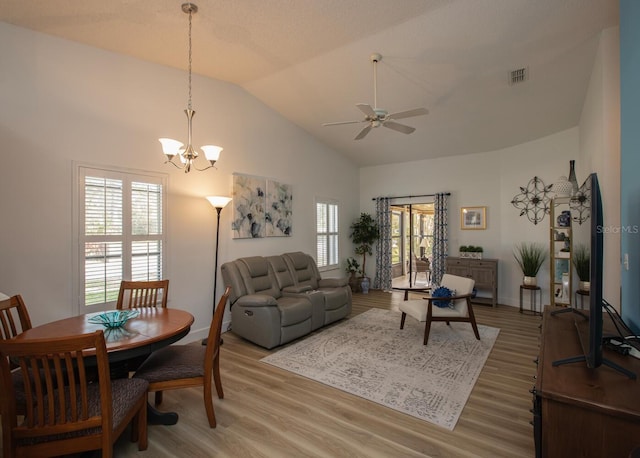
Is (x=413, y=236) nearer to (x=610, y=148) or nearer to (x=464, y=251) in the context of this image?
(x=464, y=251)

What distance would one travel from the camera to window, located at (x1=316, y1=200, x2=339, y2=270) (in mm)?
6672

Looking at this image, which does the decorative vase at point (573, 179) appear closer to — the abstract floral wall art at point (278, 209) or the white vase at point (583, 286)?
the white vase at point (583, 286)

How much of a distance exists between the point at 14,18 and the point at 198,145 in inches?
79.1

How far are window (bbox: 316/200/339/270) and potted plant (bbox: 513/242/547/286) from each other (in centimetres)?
359

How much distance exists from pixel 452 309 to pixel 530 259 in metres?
2.31

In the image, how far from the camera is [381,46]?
3590 millimetres

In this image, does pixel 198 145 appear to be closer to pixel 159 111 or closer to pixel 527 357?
pixel 159 111

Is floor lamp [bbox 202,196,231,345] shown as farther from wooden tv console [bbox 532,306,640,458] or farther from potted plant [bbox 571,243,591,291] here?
potted plant [bbox 571,243,591,291]

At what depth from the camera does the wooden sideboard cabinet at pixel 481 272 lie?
5.96 m

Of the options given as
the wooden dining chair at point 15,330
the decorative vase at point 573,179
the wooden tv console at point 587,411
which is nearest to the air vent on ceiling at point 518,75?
the decorative vase at point 573,179

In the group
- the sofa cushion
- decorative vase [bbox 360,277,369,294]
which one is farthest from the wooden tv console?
decorative vase [bbox 360,277,369,294]

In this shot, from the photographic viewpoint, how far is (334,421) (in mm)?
2486

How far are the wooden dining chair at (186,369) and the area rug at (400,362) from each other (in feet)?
3.85

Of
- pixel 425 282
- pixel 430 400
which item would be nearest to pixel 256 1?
pixel 430 400
